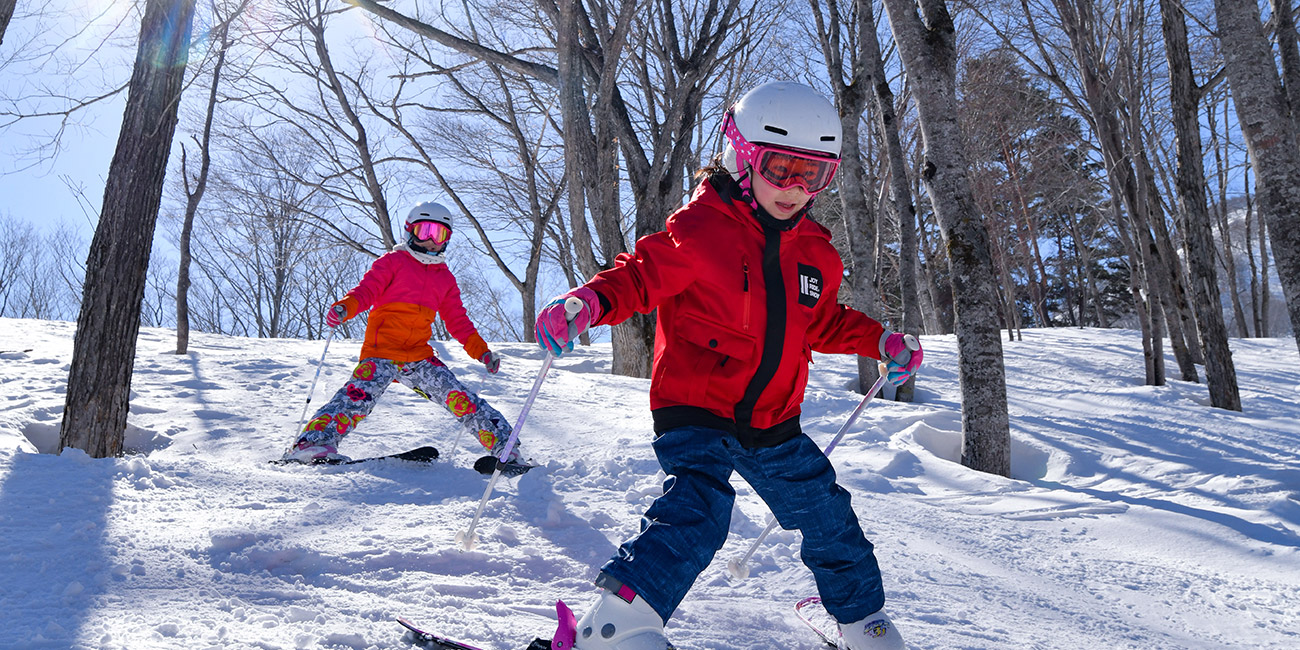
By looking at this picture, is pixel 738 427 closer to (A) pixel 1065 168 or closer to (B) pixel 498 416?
(B) pixel 498 416

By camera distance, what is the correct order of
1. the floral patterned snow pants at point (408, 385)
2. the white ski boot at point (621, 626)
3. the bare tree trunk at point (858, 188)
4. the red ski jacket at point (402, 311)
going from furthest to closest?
the bare tree trunk at point (858, 188)
the red ski jacket at point (402, 311)
the floral patterned snow pants at point (408, 385)
the white ski boot at point (621, 626)

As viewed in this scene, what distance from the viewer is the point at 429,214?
482 cm

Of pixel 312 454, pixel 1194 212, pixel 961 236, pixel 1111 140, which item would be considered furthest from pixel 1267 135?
pixel 1194 212

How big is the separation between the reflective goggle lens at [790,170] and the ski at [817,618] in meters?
1.31

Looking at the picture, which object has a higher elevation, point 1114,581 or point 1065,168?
point 1065,168

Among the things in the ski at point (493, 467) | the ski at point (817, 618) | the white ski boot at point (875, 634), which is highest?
the ski at point (493, 467)

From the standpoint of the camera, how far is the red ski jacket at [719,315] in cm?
191

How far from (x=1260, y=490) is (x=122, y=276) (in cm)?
681

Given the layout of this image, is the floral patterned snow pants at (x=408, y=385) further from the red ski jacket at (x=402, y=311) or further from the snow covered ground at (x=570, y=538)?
the snow covered ground at (x=570, y=538)

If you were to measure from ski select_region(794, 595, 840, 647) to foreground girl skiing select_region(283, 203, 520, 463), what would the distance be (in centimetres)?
233

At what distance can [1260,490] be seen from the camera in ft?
13.4

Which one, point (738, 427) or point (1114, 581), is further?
point (1114, 581)

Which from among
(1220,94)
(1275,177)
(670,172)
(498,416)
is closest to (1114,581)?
(1275,177)

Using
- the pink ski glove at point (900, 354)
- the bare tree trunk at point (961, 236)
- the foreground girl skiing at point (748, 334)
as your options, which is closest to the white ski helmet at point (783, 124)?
the foreground girl skiing at point (748, 334)
